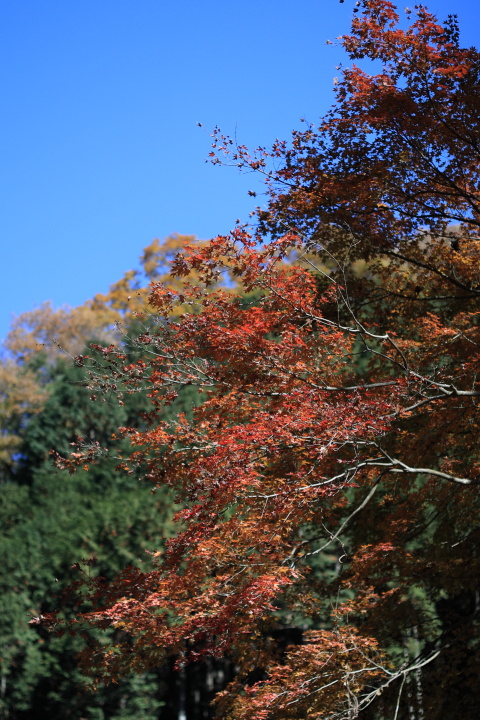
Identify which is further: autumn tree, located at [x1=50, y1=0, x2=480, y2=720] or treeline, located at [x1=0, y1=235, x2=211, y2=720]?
treeline, located at [x1=0, y1=235, x2=211, y2=720]

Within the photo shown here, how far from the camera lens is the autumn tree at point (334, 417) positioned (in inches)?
272

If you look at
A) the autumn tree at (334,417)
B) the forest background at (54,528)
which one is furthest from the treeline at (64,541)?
the autumn tree at (334,417)

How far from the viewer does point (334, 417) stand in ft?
21.5

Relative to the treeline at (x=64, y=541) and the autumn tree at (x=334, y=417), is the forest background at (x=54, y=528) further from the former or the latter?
the autumn tree at (x=334, y=417)

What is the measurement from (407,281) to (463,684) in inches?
174

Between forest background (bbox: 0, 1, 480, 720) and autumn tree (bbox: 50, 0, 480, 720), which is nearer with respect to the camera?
autumn tree (bbox: 50, 0, 480, 720)

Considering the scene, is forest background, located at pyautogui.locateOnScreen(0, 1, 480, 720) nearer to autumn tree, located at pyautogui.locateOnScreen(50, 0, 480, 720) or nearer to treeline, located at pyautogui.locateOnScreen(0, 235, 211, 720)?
treeline, located at pyautogui.locateOnScreen(0, 235, 211, 720)

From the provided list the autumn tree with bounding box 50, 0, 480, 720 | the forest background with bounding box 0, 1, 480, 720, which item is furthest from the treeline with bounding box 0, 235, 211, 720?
the autumn tree with bounding box 50, 0, 480, 720

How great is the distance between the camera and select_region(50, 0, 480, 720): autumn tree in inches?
272

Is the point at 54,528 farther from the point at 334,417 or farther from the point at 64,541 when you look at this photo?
the point at 334,417

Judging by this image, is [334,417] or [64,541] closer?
[334,417]

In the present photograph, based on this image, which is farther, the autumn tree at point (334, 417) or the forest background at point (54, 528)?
the forest background at point (54, 528)

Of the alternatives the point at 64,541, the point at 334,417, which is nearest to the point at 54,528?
the point at 64,541

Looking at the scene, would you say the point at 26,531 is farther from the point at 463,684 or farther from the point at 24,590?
the point at 463,684
